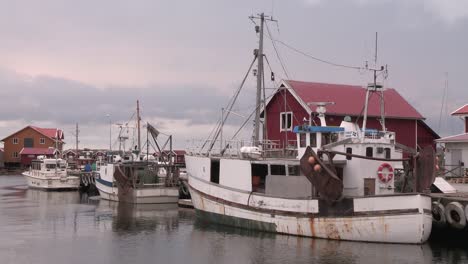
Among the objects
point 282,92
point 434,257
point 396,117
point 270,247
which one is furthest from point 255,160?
point 396,117

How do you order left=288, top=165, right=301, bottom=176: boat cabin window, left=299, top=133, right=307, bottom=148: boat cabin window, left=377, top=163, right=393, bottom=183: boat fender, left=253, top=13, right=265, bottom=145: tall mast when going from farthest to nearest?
left=253, top=13, right=265, bottom=145: tall mast < left=299, top=133, right=307, bottom=148: boat cabin window < left=288, top=165, right=301, bottom=176: boat cabin window < left=377, top=163, right=393, bottom=183: boat fender

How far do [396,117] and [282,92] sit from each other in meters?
8.34

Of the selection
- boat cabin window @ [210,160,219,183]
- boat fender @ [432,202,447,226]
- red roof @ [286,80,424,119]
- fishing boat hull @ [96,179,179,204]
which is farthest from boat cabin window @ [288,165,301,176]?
fishing boat hull @ [96,179,179,204]

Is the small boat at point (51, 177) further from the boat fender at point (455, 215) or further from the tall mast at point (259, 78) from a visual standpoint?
the boat fender at point (455, 215)

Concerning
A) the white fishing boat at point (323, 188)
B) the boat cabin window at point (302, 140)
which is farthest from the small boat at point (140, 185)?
the boat cabin window at point (302, 140)

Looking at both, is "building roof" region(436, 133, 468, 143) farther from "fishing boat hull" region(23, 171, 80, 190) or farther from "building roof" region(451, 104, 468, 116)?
"fishing boat hull" region(23, 171, 80, 190)

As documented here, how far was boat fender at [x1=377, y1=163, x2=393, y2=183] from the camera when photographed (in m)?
27.4

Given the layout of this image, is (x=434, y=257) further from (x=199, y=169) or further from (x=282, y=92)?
(x=282, y=92)

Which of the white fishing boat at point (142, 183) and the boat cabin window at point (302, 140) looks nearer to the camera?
the boat cabin window at point (302, 140)

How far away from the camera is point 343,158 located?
28.2 m

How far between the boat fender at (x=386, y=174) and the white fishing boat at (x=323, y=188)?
47 millimetres

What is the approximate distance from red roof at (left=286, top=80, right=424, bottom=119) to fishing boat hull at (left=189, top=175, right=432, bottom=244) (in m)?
12.3

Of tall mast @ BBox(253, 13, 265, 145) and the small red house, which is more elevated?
tall mast @ BBox(253, 13, 265, 145)

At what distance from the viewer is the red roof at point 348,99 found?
41.1 m
